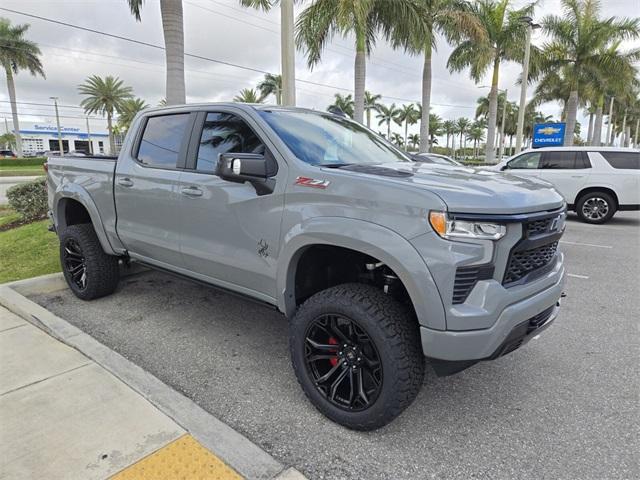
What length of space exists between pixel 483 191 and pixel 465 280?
0.50 metres

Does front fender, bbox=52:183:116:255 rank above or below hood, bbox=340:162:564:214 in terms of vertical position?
below

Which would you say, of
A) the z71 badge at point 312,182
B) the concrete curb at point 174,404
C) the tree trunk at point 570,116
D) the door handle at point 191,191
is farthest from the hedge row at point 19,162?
the z71 badge at point 312,182

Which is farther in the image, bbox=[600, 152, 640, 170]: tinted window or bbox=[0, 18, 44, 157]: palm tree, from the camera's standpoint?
bbox=[0, 18, 44, 157]: palm tree

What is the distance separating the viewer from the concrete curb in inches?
87.4

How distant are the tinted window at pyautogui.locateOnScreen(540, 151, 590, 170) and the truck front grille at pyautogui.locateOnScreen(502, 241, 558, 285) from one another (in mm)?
9475

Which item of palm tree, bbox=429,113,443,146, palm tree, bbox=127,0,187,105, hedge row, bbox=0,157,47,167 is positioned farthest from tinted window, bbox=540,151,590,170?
palm tree, bbox=429,113,443,146

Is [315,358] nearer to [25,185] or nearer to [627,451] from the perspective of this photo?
[627,451]

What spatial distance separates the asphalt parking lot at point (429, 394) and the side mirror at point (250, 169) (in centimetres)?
110

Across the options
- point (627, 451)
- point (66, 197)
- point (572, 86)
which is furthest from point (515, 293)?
point (572, 86)

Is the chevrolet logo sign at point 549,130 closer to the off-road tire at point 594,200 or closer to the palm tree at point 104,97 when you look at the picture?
the off-road tire at point 594,200

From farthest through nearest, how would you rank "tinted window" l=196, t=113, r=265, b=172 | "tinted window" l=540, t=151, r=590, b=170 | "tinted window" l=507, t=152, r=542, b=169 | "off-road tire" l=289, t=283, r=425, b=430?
"tinted window" l=507, t=152, r=542, b=169, "tinted window" l=540, t=151, r=590, b=170, "tinted window" l=196, t=113, r=265, b=172, "off-road tire" l=289, t=283, r=425, b=430

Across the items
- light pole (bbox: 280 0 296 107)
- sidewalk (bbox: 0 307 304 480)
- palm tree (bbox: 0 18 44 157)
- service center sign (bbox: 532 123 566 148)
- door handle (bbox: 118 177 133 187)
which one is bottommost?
sidewalk (bbox: 0 307 304 480)

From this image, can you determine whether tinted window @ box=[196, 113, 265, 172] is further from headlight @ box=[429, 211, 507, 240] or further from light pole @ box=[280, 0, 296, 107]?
light pole @ box=[280, 0, 296, 107]

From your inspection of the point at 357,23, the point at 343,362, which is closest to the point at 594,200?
the point at 357,23
